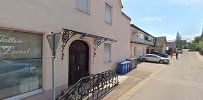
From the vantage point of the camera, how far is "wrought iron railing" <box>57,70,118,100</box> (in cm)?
837

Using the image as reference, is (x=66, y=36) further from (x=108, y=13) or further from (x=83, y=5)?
(x=108, y=13)

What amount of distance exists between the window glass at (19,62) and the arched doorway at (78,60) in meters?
2.77

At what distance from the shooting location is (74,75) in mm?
11195

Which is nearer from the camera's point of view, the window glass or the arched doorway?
the window glass

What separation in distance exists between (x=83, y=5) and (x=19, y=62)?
18.2 ft

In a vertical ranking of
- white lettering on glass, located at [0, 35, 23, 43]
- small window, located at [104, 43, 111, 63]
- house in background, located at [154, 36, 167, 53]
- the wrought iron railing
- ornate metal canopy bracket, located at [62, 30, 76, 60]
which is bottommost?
the wrought iron railing

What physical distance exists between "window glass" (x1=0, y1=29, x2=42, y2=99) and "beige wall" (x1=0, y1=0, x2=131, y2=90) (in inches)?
11.3

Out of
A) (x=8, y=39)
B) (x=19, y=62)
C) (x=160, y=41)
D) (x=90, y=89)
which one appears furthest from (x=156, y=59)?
(x=160, y=41)

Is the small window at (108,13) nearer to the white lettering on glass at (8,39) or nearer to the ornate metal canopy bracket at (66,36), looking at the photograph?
the ornate metal canopy bracket at (66,36)

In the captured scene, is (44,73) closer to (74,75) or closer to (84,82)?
(84,82)

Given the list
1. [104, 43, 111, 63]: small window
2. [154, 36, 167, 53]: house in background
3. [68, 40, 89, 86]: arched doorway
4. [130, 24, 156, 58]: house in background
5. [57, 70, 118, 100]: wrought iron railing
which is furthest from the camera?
[154, 36, 167, 53]: house in background

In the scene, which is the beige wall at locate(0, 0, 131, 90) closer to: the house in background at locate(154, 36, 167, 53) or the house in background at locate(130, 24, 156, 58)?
the house in background at locate(130, 24, 156, 58)

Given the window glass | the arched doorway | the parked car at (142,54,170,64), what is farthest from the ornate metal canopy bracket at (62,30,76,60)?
the parked car at (142,54,170,64)

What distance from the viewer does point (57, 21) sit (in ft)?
29.9
